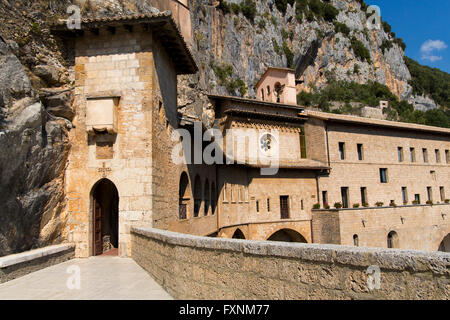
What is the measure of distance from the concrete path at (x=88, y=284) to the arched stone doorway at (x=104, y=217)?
5.96 ft

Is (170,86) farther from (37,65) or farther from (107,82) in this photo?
(37,65)

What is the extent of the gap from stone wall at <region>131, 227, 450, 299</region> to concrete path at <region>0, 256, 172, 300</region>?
0.53 meters

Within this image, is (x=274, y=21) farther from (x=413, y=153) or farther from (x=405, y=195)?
(x=405, y=195)

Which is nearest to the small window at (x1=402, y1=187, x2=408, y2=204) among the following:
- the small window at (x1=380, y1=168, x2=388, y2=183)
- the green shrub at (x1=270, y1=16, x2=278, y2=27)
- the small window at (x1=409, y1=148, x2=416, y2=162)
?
the small window at (x1=380, y1=168, x2=388, y2=183)

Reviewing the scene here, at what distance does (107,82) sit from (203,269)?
7.31 metres

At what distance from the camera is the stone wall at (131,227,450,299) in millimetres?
2922

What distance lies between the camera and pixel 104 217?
1158cm

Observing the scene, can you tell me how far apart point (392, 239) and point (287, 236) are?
8343 millimetres

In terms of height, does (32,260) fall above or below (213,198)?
below

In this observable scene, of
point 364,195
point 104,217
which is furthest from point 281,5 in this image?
point 104,217

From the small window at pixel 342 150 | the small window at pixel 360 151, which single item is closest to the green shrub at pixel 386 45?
the small window at pixel 360 151

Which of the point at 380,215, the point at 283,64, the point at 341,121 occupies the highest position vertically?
the point at 283,64
